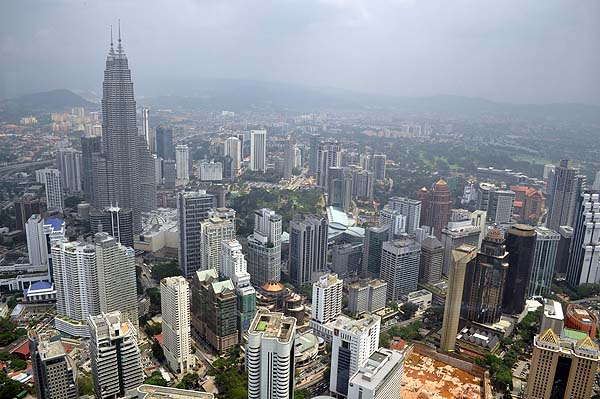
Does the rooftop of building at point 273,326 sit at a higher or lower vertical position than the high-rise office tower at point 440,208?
higher

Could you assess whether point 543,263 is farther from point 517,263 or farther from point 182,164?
point 182,164

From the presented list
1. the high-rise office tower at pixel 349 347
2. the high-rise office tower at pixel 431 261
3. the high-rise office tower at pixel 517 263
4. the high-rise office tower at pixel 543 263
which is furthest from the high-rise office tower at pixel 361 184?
the high-rise office tower at pixel 349 347

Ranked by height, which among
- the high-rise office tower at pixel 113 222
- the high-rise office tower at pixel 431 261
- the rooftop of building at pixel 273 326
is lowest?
the high-rise office tower at pixel 431 261

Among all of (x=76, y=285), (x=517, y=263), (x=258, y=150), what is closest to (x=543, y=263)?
(x=517, y=263)

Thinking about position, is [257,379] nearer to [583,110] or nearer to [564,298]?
[564,298]

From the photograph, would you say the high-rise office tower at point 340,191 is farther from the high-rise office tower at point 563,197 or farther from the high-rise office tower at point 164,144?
the high-rise office tower at point 164,144

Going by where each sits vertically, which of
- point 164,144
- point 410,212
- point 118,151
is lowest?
point 410,212

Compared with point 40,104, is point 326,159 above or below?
below
